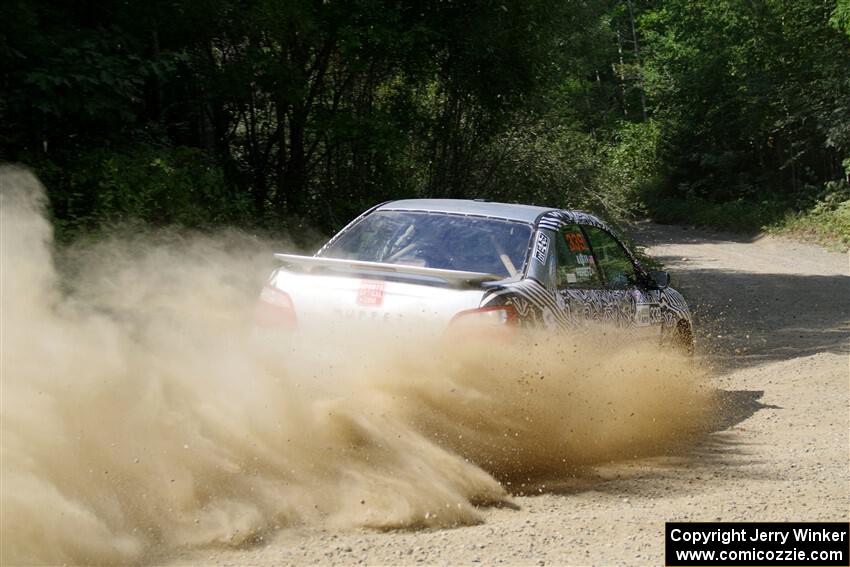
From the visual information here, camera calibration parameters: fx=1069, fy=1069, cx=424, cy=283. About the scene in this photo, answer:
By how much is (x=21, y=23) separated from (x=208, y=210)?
2831 mm

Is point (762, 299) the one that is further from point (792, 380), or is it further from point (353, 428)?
point (353, 428)

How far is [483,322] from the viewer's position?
6191 mm

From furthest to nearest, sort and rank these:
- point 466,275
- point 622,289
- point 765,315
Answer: point 765,315 → point 622,289 → point 466,275

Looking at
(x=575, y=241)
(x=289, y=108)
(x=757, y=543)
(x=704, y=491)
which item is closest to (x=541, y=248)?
(x=575, y=241)

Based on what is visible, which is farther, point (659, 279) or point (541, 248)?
point (659, 279)

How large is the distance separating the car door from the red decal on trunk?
1911mm

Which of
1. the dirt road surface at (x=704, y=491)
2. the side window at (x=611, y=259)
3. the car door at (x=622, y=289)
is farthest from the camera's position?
the side window at (x=611, y=259)

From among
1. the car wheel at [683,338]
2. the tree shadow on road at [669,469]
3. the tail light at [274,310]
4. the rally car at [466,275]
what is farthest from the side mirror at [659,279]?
the tail light at [274,310]

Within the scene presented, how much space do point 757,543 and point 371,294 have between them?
8.64 feet

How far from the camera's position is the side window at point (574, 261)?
7.28 meters

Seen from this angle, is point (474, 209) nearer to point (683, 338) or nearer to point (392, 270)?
point (392, 270)

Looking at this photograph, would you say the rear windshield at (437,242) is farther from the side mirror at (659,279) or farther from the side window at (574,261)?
the side mirror at (659,279)

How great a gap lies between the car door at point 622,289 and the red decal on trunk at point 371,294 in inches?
75.2

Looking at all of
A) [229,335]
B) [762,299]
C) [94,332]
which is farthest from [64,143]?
[762,299]
